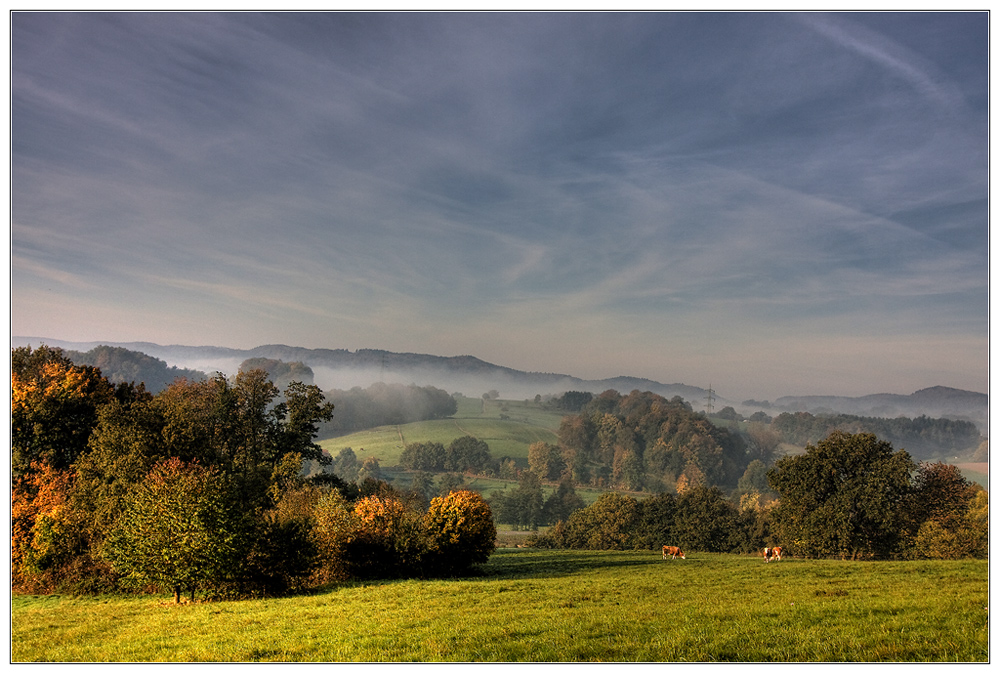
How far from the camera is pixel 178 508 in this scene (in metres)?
14.8

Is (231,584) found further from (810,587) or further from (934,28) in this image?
(934,28)

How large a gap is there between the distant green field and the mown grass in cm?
4795

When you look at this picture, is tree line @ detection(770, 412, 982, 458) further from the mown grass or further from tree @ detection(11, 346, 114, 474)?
tree @ detection(11, 346, 114, 474)

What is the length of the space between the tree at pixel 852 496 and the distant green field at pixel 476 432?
36.1 meters

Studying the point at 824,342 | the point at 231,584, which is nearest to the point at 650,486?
the point at 824,342

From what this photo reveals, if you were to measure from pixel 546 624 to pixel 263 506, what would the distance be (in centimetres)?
1326

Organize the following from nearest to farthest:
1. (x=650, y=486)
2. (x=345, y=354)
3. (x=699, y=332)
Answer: (x=699, y=332), (x=345, y=354), (x=650, y=486)

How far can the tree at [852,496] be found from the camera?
25984mm

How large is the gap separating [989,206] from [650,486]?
51.2 metres

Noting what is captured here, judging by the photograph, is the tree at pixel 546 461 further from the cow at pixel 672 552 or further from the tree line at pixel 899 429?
the cow at pixel 672 552

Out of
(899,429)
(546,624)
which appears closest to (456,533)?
(546,624)

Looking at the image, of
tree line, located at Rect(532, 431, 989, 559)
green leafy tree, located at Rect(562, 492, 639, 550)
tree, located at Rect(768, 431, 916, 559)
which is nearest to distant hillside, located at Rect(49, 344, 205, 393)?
green leafy tree, located at Rect(562, 492, 639, 550)

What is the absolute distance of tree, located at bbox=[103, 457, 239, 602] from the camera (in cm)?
1438

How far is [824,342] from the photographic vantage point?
2214 centimetres
